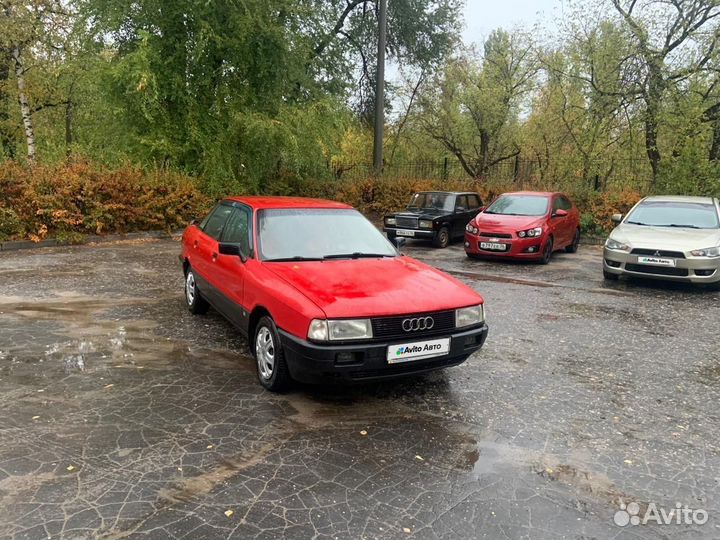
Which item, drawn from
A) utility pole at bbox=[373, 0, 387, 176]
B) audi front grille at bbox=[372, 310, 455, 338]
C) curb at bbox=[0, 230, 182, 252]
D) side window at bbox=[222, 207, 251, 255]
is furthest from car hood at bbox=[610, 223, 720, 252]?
curb at bbox=[0, 230, 182, 252]

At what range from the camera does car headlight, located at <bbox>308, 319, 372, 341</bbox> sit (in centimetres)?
377

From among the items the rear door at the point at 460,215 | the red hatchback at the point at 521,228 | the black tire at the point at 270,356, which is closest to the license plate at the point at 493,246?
the red hatchback at the point at 521,228

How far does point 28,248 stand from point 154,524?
11043mm

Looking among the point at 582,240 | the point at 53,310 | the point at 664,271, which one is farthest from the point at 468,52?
the point at 53,310

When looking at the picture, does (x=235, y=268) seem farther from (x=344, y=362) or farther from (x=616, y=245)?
(x=616, y=245)

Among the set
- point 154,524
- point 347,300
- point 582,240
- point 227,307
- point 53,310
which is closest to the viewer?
point 154,524

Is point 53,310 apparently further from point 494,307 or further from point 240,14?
point 240,14

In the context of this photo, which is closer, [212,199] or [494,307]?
[494,307]

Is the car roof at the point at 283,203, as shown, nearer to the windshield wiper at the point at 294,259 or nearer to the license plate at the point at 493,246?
the windshield wiper at the point at 294,259

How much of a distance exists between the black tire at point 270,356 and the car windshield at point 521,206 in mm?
8929

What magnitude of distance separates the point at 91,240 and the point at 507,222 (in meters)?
9.80

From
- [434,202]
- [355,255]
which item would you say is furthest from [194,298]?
[434,202]

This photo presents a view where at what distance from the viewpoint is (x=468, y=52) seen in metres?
25.9

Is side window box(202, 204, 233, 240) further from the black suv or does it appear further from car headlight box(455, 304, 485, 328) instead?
the black suv
